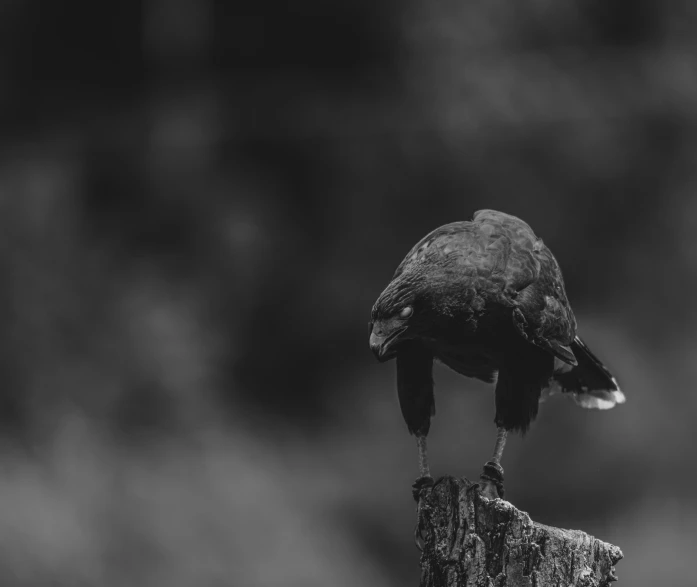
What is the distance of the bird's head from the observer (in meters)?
3.85

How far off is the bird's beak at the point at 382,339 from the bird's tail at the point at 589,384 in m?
1.63

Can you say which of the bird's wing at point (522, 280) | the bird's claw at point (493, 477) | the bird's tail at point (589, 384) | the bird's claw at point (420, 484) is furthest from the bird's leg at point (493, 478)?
the bird's tail at point (589, 384)

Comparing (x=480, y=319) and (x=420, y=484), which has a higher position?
(x=480, y=319)

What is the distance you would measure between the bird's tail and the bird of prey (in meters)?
0.67

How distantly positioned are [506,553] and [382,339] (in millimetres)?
1017

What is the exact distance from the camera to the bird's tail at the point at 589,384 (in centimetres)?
524

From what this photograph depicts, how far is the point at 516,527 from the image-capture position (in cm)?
330

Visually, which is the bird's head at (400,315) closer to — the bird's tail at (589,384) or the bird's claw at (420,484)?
the bird's claw at (420,484)

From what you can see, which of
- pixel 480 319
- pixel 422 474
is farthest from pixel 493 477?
pixel 480 319

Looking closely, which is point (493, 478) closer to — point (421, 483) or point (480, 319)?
point (421, 483)

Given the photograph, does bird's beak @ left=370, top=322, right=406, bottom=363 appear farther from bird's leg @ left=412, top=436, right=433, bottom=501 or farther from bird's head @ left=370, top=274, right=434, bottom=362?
bird's leg @ left=412, top=436, right=433, bottom=501

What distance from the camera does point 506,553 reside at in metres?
3.29

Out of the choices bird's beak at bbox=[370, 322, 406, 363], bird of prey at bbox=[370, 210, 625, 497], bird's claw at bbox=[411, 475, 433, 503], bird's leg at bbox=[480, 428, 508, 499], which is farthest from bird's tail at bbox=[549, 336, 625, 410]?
bird's beak at bbox=[370, 322, 406, 363]

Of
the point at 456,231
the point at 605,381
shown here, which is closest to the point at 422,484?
the point at 456,231
